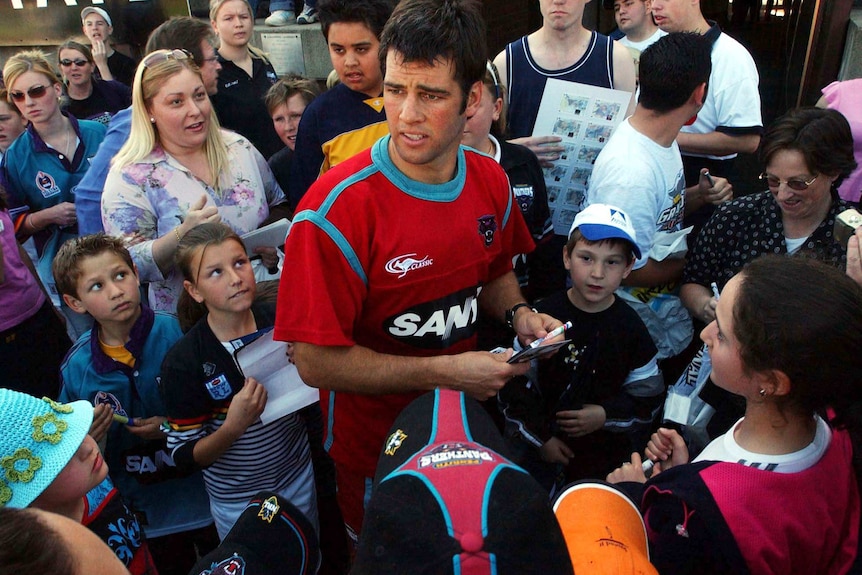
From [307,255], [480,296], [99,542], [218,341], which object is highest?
[307,255]

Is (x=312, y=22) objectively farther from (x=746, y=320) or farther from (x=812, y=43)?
(x=746, y=320)

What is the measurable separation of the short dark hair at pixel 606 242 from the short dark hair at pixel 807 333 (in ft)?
3.22

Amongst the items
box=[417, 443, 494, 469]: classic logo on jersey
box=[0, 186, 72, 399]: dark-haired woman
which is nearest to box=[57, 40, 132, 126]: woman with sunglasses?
box=[0, 186, 72, 399]: dark-haired woman

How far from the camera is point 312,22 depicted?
660 centimetres

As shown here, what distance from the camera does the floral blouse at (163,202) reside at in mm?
2725

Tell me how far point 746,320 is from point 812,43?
17.8 feet

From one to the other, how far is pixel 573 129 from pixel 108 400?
7.98ft

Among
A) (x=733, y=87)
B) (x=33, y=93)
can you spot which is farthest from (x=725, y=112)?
(x=33, y=93)

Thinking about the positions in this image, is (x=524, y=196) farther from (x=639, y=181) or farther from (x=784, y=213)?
(x=784, y=213)

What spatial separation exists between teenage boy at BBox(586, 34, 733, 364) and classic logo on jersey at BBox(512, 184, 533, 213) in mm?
263

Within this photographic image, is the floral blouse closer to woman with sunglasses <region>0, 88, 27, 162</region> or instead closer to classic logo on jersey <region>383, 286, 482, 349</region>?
classic logo on jersey <region>383, 286, 482, 349</region>

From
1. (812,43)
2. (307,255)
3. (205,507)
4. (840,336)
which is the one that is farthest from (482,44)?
(812,43)

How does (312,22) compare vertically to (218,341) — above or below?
above

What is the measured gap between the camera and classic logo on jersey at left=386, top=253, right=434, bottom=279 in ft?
5.69
